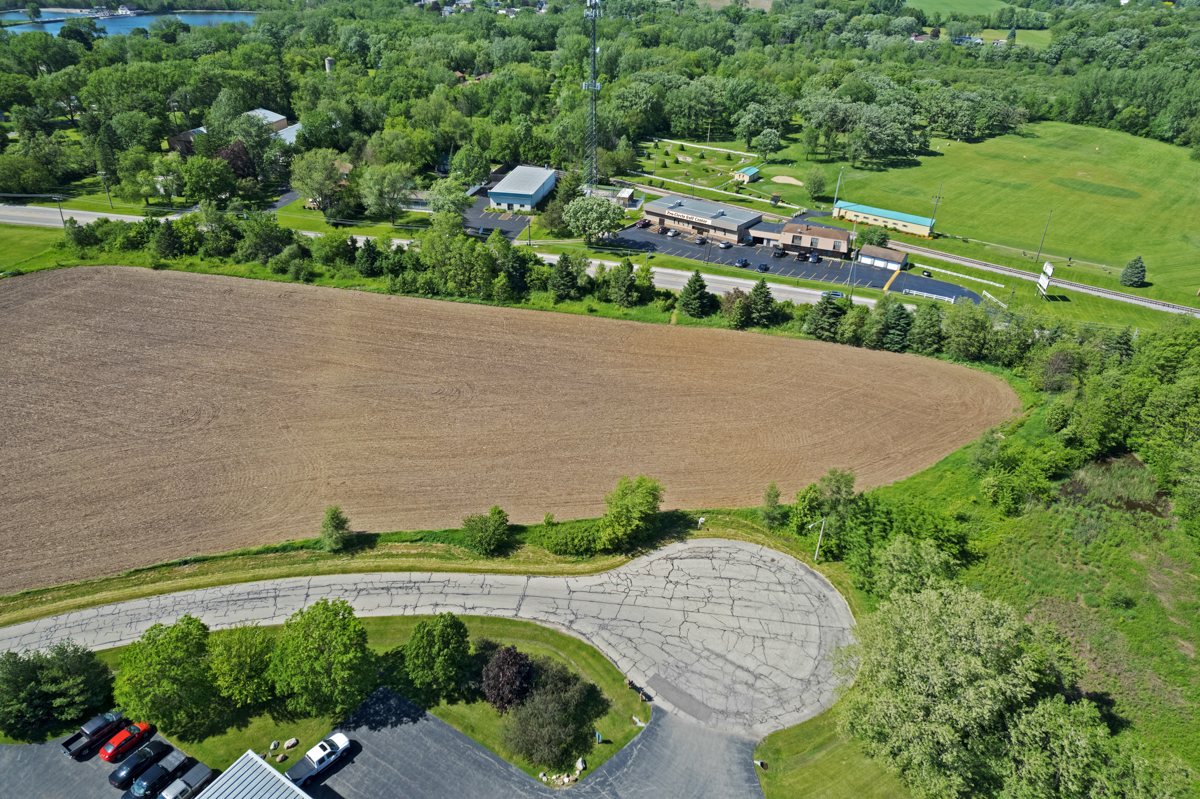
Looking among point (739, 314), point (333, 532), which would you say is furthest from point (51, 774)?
point (739, 314)

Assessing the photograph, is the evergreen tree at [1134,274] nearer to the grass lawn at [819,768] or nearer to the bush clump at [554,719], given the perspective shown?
the grass lawn at [819,768]

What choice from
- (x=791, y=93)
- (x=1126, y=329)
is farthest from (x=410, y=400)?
(x=791, y=93)

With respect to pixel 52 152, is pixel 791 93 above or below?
above

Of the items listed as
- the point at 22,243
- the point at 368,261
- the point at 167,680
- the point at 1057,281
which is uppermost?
the point at 368,261

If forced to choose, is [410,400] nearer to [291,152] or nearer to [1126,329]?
[1126,329]

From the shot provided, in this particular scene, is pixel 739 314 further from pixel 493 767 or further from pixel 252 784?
pixel 252 784
